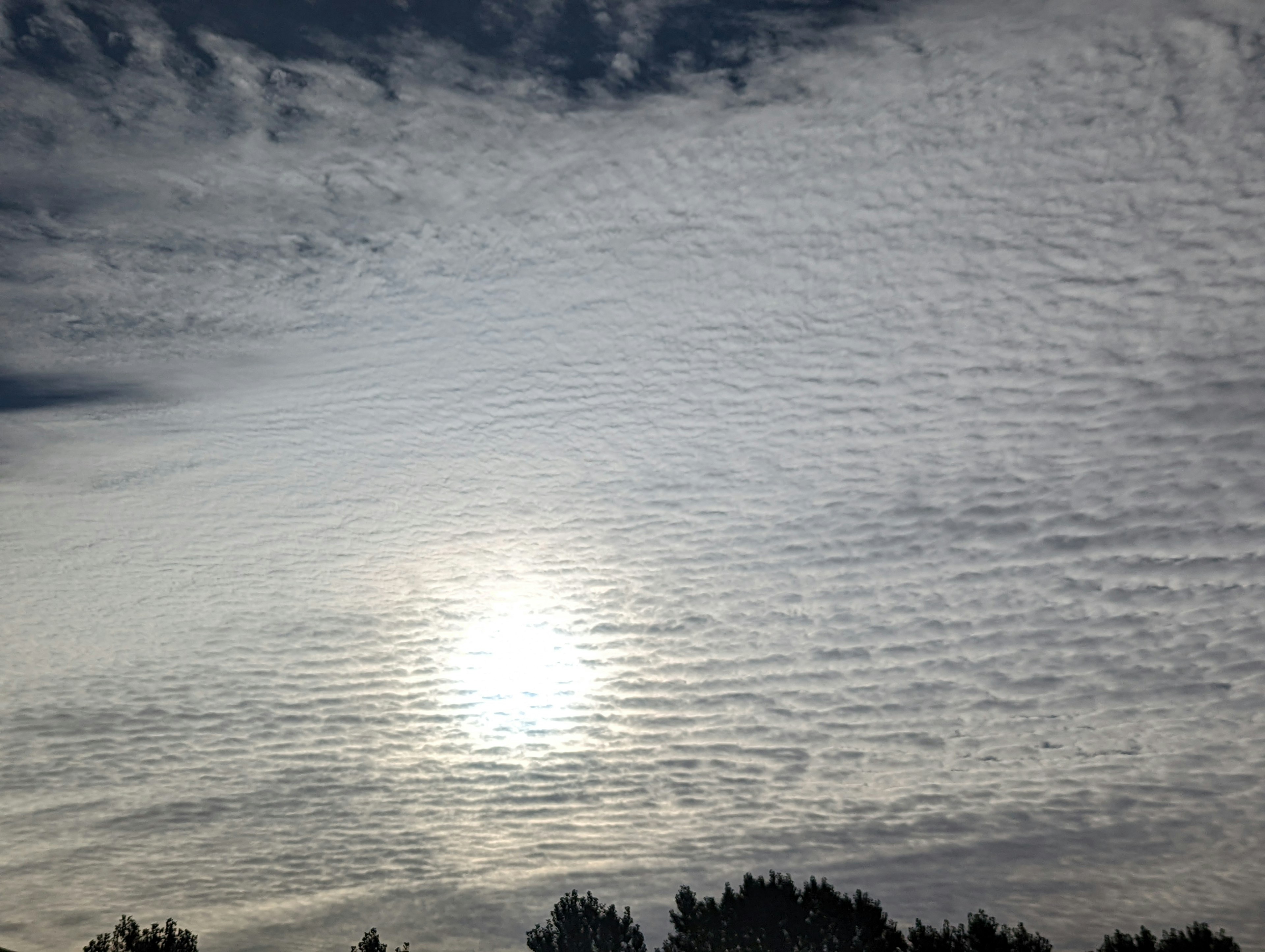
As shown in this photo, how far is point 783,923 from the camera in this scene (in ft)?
180

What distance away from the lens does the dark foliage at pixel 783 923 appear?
174ft

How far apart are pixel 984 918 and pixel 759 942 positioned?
41.9ft

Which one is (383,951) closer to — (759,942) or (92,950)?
(92,950)

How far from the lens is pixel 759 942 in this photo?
177 feet

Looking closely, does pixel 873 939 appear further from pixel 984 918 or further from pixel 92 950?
pixel 92 950

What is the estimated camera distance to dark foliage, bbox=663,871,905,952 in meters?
53.1

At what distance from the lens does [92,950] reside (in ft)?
228

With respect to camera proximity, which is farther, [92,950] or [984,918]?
[92,950]

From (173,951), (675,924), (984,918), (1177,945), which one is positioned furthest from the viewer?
(173,951)

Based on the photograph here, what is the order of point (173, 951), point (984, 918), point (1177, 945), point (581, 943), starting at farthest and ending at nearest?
point (173, 951) < point (581, 943) < point (984, 918) < point (1177, 945)

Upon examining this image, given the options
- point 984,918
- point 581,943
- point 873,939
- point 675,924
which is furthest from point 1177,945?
point 581,943

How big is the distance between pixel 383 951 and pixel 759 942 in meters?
30.2

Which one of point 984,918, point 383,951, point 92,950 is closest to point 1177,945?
point 984,918

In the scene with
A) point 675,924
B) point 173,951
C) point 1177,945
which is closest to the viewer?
point 1177,945
